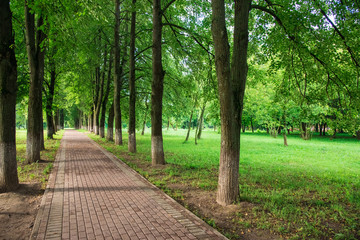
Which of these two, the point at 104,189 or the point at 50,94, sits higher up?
the point at 50,94

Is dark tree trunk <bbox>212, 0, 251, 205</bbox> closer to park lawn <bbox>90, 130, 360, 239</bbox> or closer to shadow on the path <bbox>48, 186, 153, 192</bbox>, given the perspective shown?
park lawn <bbox>90, 130, 360, 239</bbox>

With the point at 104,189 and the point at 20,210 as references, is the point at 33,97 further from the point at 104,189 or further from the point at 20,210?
the point at 20,210

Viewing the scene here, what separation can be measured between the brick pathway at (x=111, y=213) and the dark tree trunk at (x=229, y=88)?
4.02 ft

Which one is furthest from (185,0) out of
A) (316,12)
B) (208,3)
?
(316,12)

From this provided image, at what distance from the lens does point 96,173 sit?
27.6ft

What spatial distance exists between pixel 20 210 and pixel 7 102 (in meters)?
2.67

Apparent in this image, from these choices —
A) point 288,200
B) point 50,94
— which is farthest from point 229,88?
point 50,94

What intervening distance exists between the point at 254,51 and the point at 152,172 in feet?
19.5

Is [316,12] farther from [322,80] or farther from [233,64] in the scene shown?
[233,64]

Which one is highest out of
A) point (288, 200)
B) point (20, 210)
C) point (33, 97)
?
point (33, 97)

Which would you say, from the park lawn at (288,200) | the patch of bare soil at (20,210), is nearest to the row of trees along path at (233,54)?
the patch of bare soil at (20,210)

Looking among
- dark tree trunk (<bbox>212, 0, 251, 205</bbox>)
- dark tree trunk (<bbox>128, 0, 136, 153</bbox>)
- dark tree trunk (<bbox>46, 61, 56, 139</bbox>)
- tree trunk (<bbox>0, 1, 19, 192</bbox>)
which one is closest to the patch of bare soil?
tree trunk (<bbox>0, 1, 19, 192</bbox>)

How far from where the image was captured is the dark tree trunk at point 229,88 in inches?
207

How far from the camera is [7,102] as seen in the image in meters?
5.93
